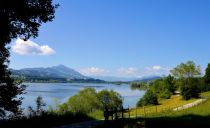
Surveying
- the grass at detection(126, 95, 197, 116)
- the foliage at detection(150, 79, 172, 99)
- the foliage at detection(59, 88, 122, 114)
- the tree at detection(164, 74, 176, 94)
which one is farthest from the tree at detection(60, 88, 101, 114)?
the tree at detection(164, 74, 176, 94)

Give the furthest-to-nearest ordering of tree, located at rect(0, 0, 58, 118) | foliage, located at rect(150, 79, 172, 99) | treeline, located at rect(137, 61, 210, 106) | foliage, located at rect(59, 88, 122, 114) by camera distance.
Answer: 1. foliage, located at rect(150, 79, 172, 99)
2. foliage, located at rect(59, 88, 122, 114)
3. treeline, located at rect(137, 61, 210, 106)
4. tree, located at rect(0, 0, 58, 118)

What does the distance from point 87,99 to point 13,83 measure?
4109 inches

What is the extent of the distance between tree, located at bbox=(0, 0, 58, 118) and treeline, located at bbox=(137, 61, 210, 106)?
3489 inches

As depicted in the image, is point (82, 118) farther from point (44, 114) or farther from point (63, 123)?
point (44, 114)

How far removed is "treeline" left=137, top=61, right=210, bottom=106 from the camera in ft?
352

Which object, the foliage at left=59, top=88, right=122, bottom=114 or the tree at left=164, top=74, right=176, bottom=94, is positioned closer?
the foliage at left=59, top=88, right=122, bottom=114

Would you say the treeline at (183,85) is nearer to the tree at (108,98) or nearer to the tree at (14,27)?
the tree at (108,98)

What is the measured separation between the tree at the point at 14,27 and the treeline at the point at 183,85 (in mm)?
88618

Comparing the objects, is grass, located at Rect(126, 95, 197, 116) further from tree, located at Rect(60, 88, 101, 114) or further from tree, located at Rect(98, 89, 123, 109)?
tree, located at Rect(98, 89, 123, 109)

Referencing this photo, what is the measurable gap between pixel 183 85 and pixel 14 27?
4016 inches

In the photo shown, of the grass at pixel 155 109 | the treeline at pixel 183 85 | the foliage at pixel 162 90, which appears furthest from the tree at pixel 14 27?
the foliage at pixel 162 90

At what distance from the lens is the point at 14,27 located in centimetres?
2067

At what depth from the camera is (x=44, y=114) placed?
93.0ft

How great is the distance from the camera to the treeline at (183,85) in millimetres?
107375
